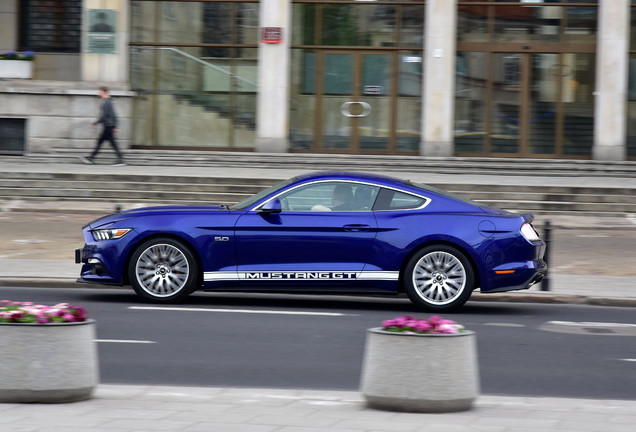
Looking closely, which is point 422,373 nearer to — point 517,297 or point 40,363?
point 40,363

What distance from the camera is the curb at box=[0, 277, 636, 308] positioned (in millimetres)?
11875

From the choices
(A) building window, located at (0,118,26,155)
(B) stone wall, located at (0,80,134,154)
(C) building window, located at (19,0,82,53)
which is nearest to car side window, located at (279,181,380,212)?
(B) stone wall, located at (0,80,134,154)

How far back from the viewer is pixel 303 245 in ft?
35.1

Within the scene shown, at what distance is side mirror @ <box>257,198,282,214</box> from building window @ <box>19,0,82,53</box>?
20.7 m

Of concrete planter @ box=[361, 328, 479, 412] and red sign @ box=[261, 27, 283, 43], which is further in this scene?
red sign @ box=[261, 27, 283, 43]

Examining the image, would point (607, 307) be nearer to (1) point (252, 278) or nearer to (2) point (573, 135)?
(1) point (252, 278)

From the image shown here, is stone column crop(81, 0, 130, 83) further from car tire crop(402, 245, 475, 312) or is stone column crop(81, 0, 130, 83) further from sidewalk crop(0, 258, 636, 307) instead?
car tire crop(402, 245, 475, 312)

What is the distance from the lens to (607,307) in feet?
38.7

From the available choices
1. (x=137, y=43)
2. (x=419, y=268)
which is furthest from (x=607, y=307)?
(x=137, y=43)

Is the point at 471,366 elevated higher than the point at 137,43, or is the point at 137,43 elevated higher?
the point at 137,43

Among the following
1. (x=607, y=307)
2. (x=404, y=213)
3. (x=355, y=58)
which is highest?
(x=355, y=58)

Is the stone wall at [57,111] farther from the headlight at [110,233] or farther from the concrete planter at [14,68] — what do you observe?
the headlight at [110,233]

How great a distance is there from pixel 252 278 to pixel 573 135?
17.1 m

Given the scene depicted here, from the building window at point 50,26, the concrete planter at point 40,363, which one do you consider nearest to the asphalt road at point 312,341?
the concrete planter at point 40,363
